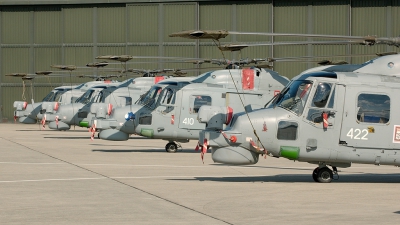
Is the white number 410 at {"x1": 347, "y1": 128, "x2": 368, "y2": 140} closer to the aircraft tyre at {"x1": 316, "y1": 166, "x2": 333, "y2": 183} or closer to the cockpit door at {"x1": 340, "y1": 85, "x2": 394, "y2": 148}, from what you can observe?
the cockpit door at {"x1": 340, "y1": 85, "x2": 394, "y2": 148}

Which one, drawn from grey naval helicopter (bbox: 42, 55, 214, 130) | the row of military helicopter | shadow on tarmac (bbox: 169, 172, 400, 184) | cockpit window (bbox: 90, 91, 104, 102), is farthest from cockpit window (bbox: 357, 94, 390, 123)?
cockpit window (bbox: 90, 91, 104, 102)

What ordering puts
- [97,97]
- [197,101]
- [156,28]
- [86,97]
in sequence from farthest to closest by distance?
[156,28] → [86,97] → [97,97] → [197,101]

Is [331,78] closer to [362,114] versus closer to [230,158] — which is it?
[362,114]

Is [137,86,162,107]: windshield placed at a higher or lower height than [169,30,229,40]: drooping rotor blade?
lower

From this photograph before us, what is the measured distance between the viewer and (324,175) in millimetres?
16531

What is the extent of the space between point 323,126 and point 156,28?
35096 millimetres

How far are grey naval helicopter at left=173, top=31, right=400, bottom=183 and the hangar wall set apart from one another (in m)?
28.2

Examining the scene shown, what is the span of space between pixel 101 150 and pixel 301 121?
40.0 ft

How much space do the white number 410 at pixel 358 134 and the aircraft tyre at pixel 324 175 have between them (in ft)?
2.95

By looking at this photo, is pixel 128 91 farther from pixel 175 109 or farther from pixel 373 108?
pixel 373 108

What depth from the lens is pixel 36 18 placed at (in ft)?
177

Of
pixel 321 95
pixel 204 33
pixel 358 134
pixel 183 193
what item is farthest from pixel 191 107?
pixel 204 33

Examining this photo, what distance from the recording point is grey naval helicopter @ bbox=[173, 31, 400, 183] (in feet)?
52.7

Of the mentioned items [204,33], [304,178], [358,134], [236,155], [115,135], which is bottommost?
[304,178]
